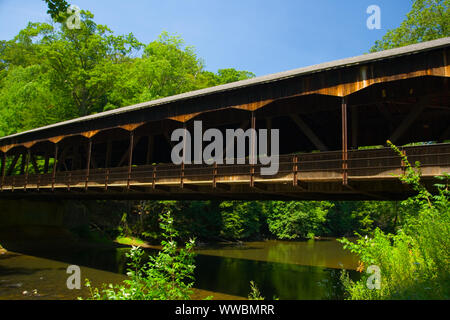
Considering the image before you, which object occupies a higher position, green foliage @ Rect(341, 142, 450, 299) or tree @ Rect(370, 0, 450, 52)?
tree @ Rect(370, 0, 450, 52)

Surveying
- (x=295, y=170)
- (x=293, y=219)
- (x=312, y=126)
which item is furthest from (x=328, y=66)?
(x=293, y=219)

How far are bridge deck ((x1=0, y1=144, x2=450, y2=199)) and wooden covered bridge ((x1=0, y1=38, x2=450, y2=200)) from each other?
0.11 ft

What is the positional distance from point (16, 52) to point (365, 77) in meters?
74.5

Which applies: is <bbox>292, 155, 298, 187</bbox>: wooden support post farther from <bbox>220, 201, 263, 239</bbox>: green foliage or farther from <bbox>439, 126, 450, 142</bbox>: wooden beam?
<bbox>220, 201, 263, 239</bbox>: green foliage

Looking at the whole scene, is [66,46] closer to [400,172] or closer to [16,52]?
[16,52]

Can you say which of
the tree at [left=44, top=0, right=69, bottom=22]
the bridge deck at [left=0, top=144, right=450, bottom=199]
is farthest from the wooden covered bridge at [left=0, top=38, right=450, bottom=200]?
the tree at [left=44, top=0, right=69, bottom=22]

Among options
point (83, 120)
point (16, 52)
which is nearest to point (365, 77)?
point (83, 120)

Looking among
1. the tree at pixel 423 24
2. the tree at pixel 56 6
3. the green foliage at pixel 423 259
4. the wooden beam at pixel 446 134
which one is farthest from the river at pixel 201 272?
the tree at pixel 423 24

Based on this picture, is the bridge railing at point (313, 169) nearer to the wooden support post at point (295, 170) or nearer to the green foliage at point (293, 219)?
the wooden support post at point (295, 170)

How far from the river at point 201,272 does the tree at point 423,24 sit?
953 inches

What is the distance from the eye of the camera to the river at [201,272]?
48.2 ft

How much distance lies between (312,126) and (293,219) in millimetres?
25273

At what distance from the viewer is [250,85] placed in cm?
1356

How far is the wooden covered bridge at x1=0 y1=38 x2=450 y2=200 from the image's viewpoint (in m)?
10.7
